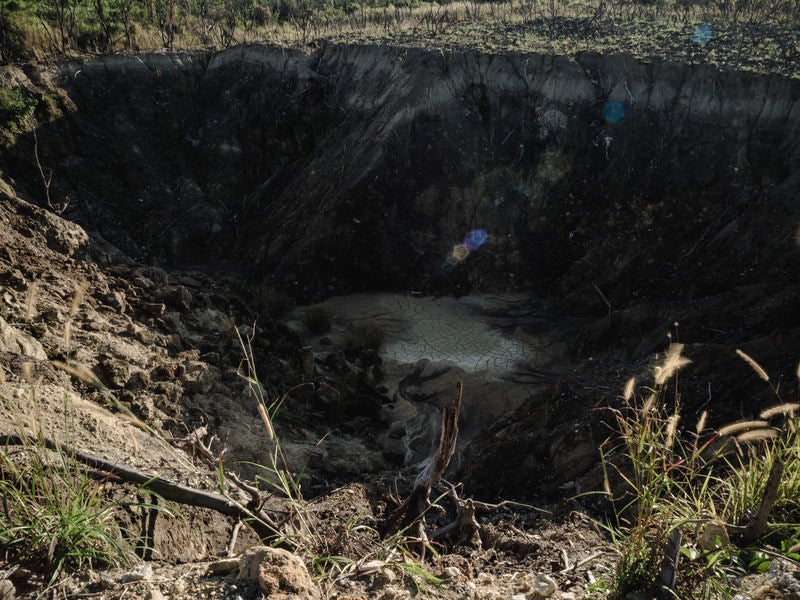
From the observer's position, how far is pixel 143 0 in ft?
76.2

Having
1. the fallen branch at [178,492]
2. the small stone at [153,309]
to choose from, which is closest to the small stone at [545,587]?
the fallen branch at [178,492]

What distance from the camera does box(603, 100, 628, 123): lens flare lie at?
Result: 15.1m

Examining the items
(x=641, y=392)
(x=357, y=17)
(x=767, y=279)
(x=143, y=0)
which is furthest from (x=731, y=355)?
(x=143, y=0)

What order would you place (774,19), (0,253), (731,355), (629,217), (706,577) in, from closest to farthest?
(706,577) → (731,355) → (0,253) → (629,217) → (774,19)

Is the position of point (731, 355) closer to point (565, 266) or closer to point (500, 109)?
point (565, 266)

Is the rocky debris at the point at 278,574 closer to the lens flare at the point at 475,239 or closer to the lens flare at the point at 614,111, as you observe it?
the lens flare at the point at 475,239

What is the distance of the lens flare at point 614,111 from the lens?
15062mm

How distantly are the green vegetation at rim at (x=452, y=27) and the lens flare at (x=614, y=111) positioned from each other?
145 cm

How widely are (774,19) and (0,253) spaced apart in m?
21.5

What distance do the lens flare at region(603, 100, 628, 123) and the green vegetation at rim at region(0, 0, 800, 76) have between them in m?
1.45

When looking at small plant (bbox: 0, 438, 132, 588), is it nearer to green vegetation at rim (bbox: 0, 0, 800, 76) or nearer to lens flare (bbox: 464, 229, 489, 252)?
lens flare (bbox: 464, 229, 489, 252)

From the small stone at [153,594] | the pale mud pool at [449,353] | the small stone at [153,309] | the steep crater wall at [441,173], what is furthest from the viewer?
the steep crater wall at [441,173]

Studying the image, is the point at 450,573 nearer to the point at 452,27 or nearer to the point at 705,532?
the point at 705,532

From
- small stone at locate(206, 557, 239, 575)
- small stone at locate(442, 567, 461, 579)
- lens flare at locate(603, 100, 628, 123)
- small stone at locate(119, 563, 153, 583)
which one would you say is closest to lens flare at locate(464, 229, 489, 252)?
lens flare at locate(603, 100, 628, 123)
